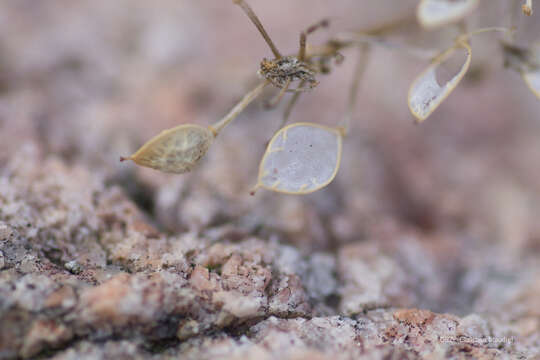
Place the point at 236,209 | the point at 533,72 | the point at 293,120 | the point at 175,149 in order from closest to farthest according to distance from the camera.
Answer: the point at 175,149
the point at 533,72
the point at 236,209
the point at 293,120

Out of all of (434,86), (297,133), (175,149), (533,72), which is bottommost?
(175,149)

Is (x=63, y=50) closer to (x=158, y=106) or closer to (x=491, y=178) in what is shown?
(x=158, y=106)

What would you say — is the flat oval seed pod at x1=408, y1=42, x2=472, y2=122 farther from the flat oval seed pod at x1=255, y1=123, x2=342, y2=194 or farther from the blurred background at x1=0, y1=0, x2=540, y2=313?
the blurred background at x1=0, y1=0, x2=540, y2=313

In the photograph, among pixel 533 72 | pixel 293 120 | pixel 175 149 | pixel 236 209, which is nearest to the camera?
pixel 175 149

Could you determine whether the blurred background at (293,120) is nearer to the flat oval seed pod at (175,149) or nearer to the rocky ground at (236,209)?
the rocky ground at (236,209)

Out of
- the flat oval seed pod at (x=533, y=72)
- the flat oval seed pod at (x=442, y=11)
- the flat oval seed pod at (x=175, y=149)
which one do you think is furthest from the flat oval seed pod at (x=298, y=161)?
the flat oval seed pod at (x=533, y=72)

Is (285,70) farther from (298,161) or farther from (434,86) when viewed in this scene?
(434,86)

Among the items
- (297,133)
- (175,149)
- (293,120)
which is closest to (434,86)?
(297,133)

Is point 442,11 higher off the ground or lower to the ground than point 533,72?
lower
